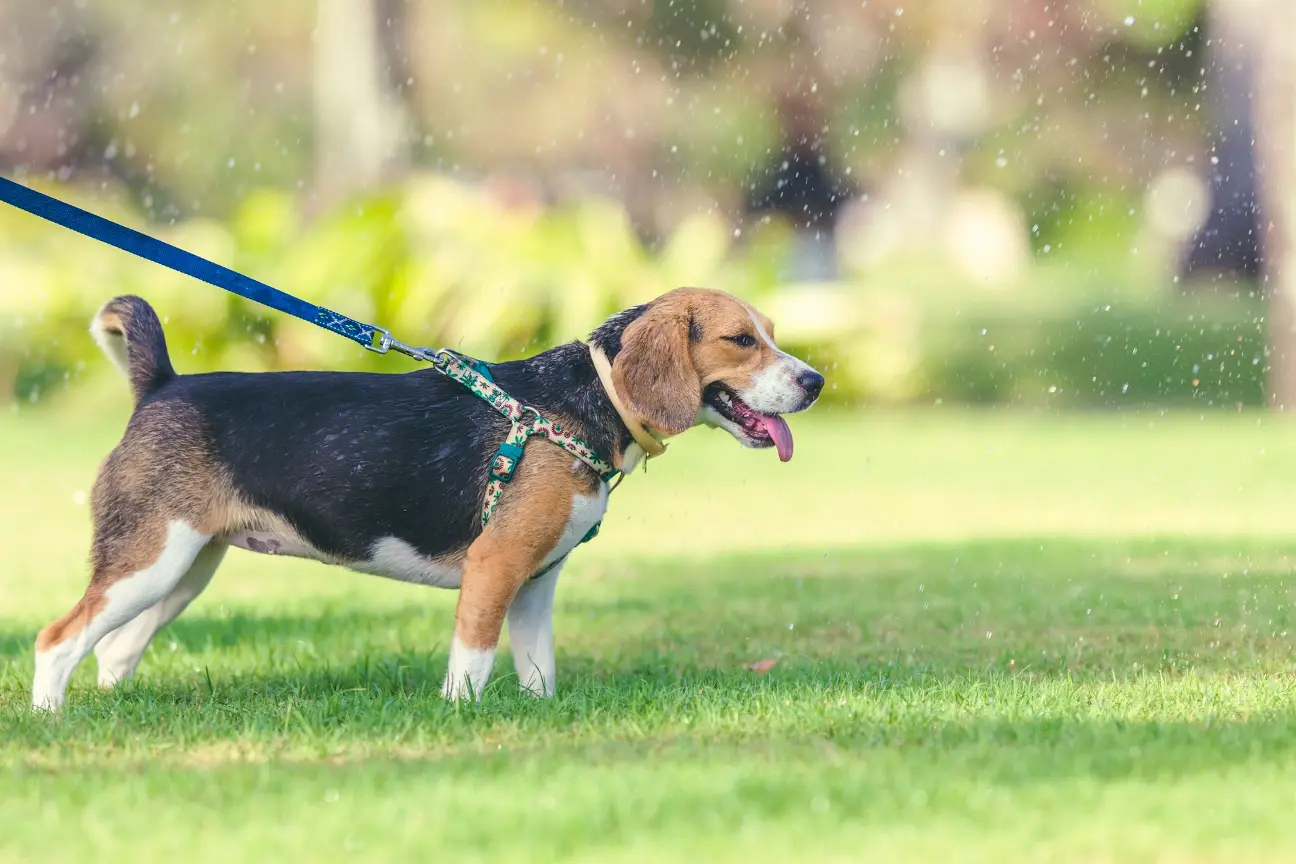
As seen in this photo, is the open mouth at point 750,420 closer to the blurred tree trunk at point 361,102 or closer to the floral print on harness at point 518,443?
the floral print on harness at point 518,443

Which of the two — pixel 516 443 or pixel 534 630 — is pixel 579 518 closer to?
pixel 516 443

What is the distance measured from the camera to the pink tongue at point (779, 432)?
6160 mm

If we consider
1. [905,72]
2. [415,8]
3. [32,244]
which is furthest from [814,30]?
[32,244]

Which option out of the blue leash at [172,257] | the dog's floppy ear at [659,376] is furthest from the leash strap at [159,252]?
the dog's floppy ear at [659,376]

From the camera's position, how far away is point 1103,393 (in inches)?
1031

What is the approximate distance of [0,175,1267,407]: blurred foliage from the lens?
18.6m

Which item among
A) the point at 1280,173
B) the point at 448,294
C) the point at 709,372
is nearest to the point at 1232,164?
the point at 1280,173

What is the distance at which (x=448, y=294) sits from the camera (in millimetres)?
18656

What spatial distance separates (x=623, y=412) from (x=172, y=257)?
1.55m

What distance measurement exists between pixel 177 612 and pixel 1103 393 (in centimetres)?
2116

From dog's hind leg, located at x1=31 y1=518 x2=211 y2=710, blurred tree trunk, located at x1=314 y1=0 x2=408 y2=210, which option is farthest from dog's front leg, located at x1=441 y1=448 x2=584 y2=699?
blurred tree trunk, located at x1=314 y1=0 x2=408 y2=210

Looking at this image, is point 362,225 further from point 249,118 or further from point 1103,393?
point 249,118

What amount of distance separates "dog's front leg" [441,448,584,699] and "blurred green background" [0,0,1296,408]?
12742 mm

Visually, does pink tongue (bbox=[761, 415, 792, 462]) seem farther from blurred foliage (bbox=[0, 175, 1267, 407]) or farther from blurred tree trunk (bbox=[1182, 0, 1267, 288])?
blurred tree trunk (bbox=[1182, 0, 1267, 288])
